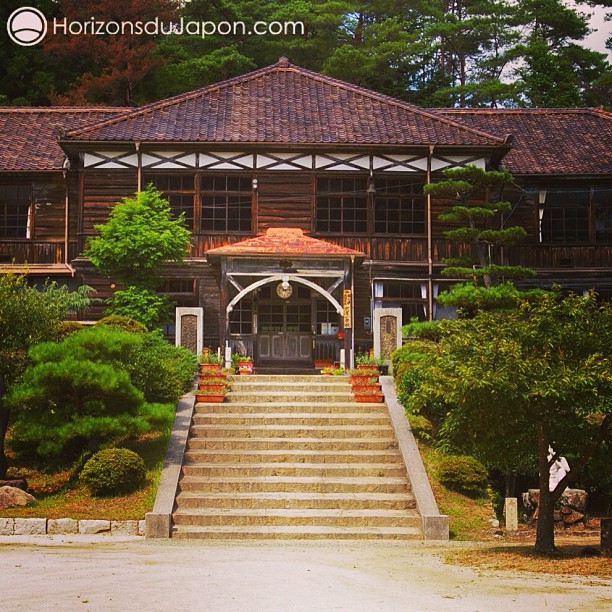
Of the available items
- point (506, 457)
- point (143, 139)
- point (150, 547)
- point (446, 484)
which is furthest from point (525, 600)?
point (143, 139)

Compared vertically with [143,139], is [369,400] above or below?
below

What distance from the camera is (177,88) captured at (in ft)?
133

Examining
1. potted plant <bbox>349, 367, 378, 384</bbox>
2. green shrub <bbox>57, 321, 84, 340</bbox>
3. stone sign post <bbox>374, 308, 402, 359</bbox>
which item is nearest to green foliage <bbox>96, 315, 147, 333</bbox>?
green shrub <bbox>57, 321, 84, 340</bbox>

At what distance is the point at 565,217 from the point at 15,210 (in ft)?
52.2

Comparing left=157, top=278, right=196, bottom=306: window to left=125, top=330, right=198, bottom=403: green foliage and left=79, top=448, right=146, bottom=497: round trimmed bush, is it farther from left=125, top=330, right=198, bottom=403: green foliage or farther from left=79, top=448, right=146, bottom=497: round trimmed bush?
left=79, top=448, right=146, bottom=497: round trimmed bush

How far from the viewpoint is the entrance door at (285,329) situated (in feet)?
89.3

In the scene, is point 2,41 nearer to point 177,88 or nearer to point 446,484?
point 177,88

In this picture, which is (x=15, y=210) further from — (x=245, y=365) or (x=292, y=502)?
(x=292, y=502)

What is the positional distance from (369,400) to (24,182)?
1415cm

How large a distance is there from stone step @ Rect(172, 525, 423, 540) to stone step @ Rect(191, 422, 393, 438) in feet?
10.3

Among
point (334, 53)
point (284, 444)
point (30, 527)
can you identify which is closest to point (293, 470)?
point (284, 444)

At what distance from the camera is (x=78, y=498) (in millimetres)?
16406

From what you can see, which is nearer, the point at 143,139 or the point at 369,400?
the point at 369,400

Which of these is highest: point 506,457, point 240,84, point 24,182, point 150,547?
point 240,84
